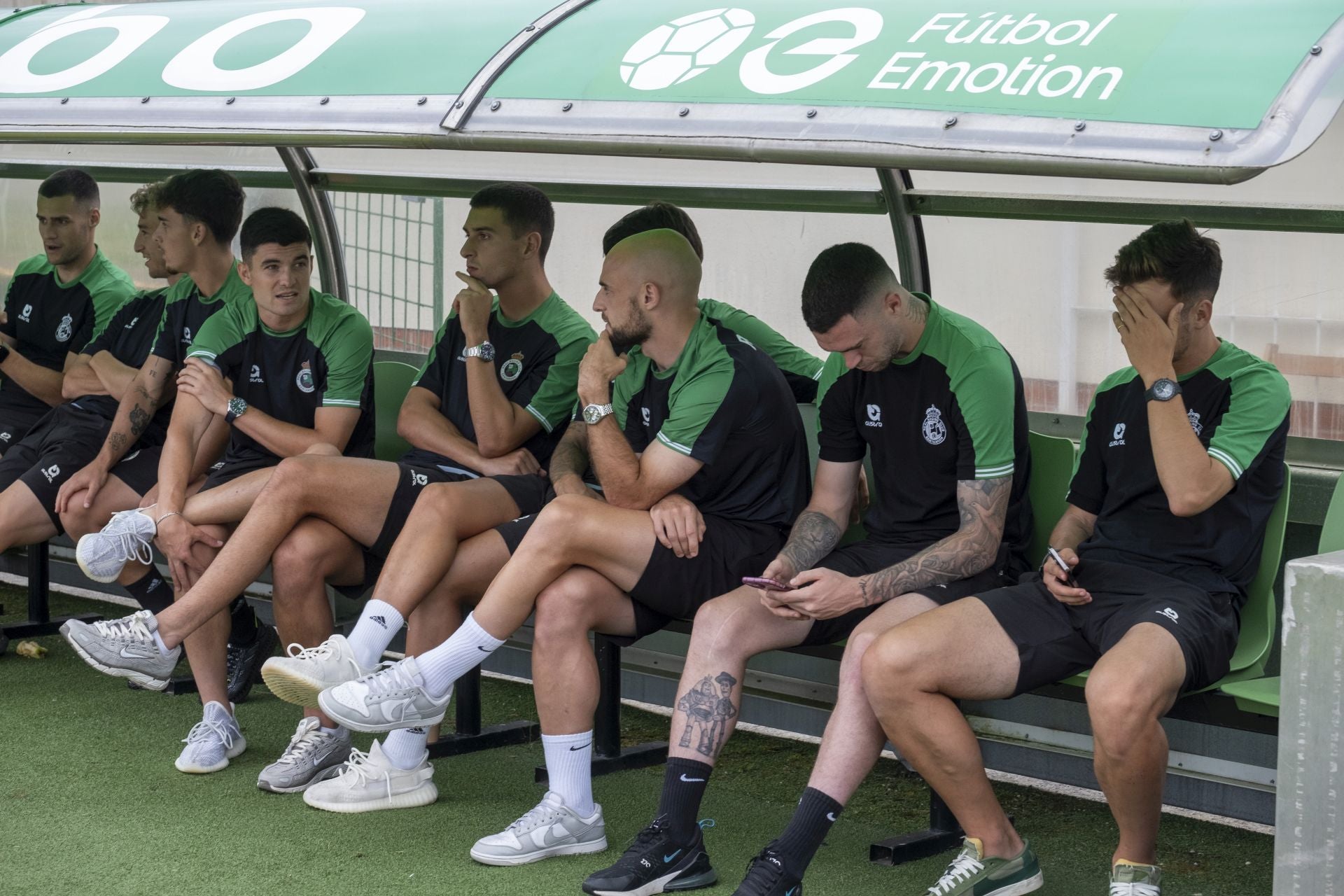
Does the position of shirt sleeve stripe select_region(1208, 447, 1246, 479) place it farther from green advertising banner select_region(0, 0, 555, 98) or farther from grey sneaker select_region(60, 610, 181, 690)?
grey sneaker select_region(60, 610, 181, 690)

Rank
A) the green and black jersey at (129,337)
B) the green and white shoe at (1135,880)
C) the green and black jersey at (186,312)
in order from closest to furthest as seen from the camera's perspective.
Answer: the green and white shoe at (1135,880) < the green and black jersey at (186,312) < the green and black jersey at (129,337)

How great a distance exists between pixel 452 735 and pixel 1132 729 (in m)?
2.10

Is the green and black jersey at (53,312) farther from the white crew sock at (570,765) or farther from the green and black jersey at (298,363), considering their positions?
the white crew sock at (570,765)

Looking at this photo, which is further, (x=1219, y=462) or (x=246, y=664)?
(x=246, y=664)

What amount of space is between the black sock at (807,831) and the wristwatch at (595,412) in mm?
1066

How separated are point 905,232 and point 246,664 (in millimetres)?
2393

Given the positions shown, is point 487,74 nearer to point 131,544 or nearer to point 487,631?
point 487,631

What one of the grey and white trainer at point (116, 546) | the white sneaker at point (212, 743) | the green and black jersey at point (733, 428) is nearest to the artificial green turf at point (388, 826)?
the white sneaker at point (212, 743)

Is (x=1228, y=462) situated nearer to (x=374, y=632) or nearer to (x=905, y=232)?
(x=905, y=232)

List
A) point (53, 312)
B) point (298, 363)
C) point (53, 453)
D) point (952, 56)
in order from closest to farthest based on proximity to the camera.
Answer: point (952, 56)
point (298, 363)
point (53, 453)
point (53, 312)

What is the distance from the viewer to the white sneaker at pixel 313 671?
3656 millimetres

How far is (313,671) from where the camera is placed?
3.67 metres

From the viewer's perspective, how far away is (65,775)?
4180 millimetres

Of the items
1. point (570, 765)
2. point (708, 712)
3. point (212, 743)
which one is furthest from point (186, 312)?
point (708, 712)
